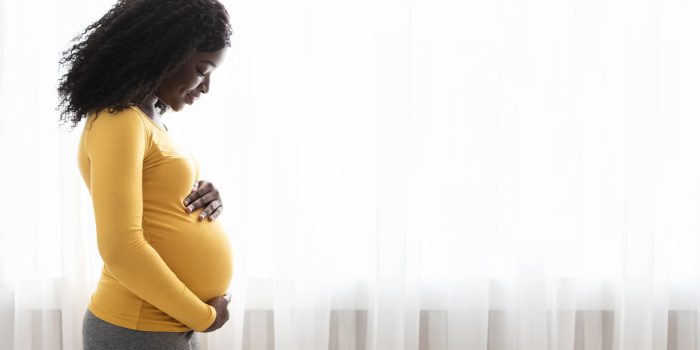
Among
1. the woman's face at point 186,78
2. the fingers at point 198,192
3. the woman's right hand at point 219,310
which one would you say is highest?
the woman's face at point 186,78

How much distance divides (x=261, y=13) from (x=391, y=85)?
0.43 metres

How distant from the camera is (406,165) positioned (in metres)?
2.01

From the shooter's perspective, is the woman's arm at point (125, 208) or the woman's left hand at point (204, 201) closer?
the woman's arm at point (125, 208)

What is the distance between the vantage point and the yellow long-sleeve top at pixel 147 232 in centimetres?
117

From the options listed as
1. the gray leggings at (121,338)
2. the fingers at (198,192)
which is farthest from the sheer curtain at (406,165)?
the gray leggings at (121,338)

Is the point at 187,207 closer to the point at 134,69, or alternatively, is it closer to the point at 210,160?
the point at 134,69

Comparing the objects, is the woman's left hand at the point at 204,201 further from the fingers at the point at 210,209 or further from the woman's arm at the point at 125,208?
the woman's arm at the point at 125,208

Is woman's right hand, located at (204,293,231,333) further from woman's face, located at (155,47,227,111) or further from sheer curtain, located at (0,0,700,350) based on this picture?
sheer curtain, located at (0,0,700,350)

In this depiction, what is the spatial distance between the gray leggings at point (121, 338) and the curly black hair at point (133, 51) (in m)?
0.38

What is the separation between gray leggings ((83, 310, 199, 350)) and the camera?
1.26 metres

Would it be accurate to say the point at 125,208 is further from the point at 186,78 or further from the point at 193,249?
the point at 186,78

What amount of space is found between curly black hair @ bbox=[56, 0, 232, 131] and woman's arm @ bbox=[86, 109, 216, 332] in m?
0.05

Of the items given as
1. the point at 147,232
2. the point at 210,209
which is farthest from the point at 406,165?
the point at 147,232

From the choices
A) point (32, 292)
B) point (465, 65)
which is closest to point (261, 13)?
point (465, 65)
